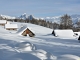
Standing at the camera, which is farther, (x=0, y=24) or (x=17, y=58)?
(x=0, y=24)

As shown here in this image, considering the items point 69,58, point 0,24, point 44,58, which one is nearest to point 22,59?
point 44,58

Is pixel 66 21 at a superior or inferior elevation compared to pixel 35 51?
inferior

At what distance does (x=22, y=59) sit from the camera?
10.6 m

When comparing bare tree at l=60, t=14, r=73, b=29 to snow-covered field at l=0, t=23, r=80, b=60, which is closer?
snow-covered field at l=0, t=23, r=80, b=60

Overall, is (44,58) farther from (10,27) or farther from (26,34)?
(10,27)

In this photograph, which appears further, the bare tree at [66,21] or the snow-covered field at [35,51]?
the bare tree at [66,21]

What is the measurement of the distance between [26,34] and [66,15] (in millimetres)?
53864

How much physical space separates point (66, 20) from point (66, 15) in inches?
99.2

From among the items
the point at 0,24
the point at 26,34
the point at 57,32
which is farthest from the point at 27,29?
the point at 0,24

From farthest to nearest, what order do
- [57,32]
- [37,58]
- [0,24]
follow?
[0,24]
[57,32]
[37,58]

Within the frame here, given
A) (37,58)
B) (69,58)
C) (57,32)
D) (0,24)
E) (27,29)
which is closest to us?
(69,58)

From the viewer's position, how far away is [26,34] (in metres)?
47.7

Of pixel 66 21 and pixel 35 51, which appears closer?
pixel 35 51

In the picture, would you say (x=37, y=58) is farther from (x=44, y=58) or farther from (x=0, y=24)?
(x=0, y=24)
